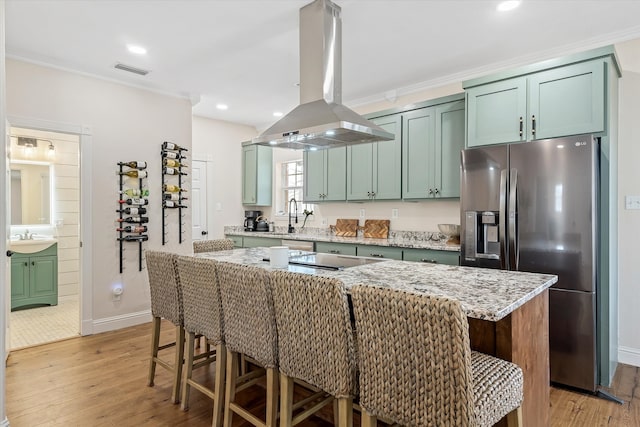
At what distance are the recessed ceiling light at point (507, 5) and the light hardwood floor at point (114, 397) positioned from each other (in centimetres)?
275

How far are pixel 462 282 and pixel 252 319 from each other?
1.06 metres

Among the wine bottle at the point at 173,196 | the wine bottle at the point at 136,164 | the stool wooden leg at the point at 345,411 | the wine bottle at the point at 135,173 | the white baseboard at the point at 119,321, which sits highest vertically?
the wine bottle at the point at 136,164

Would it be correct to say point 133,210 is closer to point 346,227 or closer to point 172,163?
point 172,163

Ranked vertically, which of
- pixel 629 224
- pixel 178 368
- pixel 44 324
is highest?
pixel 629 224

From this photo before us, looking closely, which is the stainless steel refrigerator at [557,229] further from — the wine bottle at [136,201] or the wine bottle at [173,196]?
the wine bottle at [136,201]

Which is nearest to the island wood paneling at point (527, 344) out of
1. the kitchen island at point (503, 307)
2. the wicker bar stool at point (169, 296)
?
the kitchen island at point (503, 307)

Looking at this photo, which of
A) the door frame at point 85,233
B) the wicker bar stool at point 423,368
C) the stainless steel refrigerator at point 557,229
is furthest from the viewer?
the door frame at point 85,233

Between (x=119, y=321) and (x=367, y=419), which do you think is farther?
(x=119, y=321)

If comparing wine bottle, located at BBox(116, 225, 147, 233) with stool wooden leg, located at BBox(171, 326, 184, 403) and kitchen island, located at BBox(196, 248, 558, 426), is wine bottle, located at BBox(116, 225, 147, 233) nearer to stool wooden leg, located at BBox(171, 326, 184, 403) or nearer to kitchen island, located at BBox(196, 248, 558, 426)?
stool wooden leg, located at BBox(171, 326, 184, 403)

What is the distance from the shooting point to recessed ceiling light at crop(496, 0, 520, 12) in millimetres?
2549

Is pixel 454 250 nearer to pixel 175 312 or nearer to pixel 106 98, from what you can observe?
pixel 175 312

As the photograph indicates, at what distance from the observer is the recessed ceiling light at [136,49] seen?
3271 mm

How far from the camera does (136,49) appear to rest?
3.33m

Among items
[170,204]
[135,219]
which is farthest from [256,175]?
[135,219]
